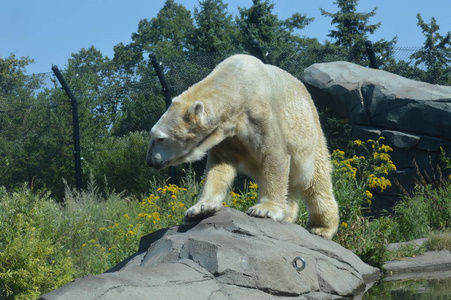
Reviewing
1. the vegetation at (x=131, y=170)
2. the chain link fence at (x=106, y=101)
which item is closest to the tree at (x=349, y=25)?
the vegetation at (x=131, y=170)

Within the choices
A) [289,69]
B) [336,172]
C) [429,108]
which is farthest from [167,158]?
[289,69]

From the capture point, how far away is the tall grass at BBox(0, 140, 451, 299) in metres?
5.70

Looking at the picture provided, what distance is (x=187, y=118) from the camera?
4.80 metres

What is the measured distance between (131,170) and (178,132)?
28.5 feet

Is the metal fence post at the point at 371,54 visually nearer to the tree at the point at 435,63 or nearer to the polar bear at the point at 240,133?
the tree at the point at 435,63

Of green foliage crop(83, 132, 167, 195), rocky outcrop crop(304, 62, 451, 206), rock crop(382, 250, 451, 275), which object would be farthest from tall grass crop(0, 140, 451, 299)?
green foliage crop(83, 132, 167, 195)

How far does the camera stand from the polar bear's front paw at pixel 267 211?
5066 mm

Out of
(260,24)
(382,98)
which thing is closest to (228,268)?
(382,98)

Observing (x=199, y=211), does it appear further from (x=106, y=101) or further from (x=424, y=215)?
(x=106, y=101)

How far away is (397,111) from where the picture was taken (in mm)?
10883

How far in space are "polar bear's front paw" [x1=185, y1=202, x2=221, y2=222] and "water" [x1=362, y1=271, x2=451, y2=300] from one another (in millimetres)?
1399

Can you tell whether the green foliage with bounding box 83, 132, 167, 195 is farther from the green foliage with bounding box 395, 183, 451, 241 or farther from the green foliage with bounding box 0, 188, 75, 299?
the green foliage with bounding box 0, 188, 75, 299

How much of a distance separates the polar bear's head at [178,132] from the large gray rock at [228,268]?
22.3 inches

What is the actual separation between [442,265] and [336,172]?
1647 mm
